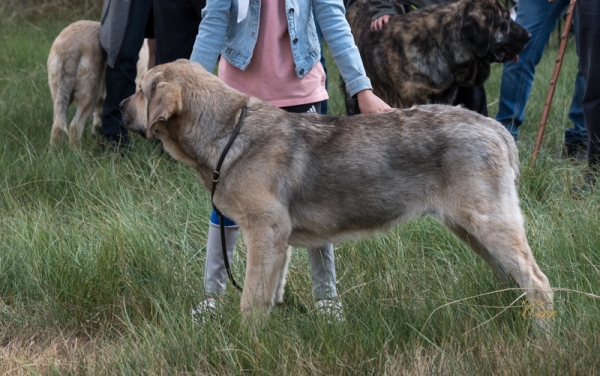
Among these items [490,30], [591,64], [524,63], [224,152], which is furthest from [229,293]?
[524,63]

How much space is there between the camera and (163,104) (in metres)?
3.45

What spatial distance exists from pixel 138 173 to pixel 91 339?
2456 millimetres

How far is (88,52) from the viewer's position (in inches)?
275

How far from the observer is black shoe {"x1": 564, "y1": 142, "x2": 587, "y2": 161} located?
6.39 metres

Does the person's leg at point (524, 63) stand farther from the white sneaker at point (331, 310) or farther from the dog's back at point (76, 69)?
the white sneaker at point (331, 310)

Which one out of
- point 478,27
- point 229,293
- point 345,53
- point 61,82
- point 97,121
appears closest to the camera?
point 229,293

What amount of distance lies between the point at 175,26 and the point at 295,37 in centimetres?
240

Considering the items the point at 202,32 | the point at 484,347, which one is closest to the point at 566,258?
the point at 484,347

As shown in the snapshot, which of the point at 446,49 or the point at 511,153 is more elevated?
the point at 511,153

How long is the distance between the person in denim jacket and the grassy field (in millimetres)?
167

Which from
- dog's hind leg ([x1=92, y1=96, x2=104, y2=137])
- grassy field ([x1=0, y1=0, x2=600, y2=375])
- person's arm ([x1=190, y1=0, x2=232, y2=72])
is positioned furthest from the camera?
dog's hind leg ([x1=92, y1=96, x2=104, y2=137])

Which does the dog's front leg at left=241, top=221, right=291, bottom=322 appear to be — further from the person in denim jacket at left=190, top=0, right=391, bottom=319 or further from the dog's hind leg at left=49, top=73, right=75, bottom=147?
the dog's hind leg at left=49, top=73, right=75, bottom=147

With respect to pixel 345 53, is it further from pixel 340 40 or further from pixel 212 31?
pixel 212 31

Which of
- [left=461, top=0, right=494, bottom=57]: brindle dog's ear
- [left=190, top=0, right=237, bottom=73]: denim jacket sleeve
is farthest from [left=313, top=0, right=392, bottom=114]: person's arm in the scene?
[left=461, top=0, right=494, bottom=57]: brindle dog's ear
